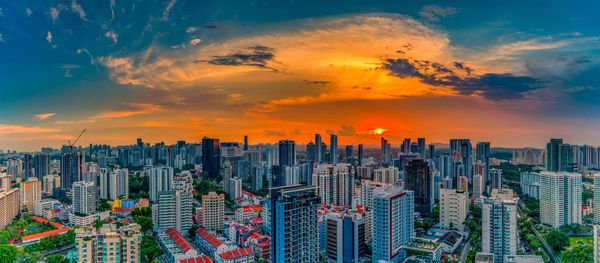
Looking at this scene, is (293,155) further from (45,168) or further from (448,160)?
(45,168)

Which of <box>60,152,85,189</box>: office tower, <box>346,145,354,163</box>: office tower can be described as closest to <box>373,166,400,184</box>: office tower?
<box>346,145,354,163</box>: office tower

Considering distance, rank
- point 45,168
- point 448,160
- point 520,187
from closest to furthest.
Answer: point 520,187 → point 45,168 → point 448,160

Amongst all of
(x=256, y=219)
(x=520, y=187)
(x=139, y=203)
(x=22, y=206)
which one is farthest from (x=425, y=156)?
(x=22, y=206)

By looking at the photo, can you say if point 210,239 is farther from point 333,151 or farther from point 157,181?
point 333,151

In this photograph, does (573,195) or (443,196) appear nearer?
(573,195)

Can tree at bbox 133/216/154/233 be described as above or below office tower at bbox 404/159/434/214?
below

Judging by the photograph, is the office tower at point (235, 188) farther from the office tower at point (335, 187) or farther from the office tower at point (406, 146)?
the office tower at point (406, 146)

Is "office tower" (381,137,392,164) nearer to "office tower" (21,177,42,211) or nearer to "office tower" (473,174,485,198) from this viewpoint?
"office tower" (473,174,485,198)
